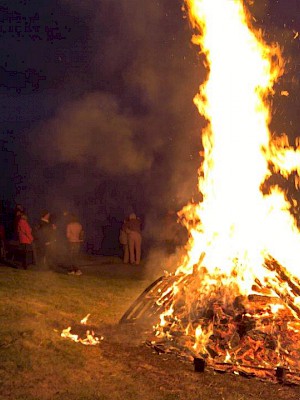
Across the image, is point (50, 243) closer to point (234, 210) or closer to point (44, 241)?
point (44, 241)

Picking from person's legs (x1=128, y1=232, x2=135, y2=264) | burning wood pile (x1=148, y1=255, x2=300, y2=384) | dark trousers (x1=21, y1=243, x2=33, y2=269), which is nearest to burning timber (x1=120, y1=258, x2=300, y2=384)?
burning wood pile (x1=148, y1=255, x2=300, y2=384)

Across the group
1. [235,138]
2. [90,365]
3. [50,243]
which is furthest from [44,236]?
[90,365]

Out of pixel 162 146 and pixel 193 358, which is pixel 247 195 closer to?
pixel 193 358

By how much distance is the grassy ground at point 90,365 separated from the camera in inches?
217

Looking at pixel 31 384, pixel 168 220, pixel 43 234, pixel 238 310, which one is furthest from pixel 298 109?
pixel 31 384

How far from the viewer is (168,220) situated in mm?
14406

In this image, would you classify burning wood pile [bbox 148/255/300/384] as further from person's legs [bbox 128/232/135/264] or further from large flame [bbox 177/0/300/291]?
person's legs [bbox 128/232/135/264]

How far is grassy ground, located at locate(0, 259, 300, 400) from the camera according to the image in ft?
18.1

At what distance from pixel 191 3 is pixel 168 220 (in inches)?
275

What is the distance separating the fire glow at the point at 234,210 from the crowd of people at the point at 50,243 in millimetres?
5077

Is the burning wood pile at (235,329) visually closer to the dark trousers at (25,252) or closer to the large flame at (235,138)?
the large flame at (235,138)

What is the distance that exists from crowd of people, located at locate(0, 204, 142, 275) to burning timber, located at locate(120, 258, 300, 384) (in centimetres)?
531

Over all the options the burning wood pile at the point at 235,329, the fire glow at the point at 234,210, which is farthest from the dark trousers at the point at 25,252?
the burning wood pile at the point at 235,329

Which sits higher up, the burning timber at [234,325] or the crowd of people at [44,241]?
the crowd of people at [44,241]
